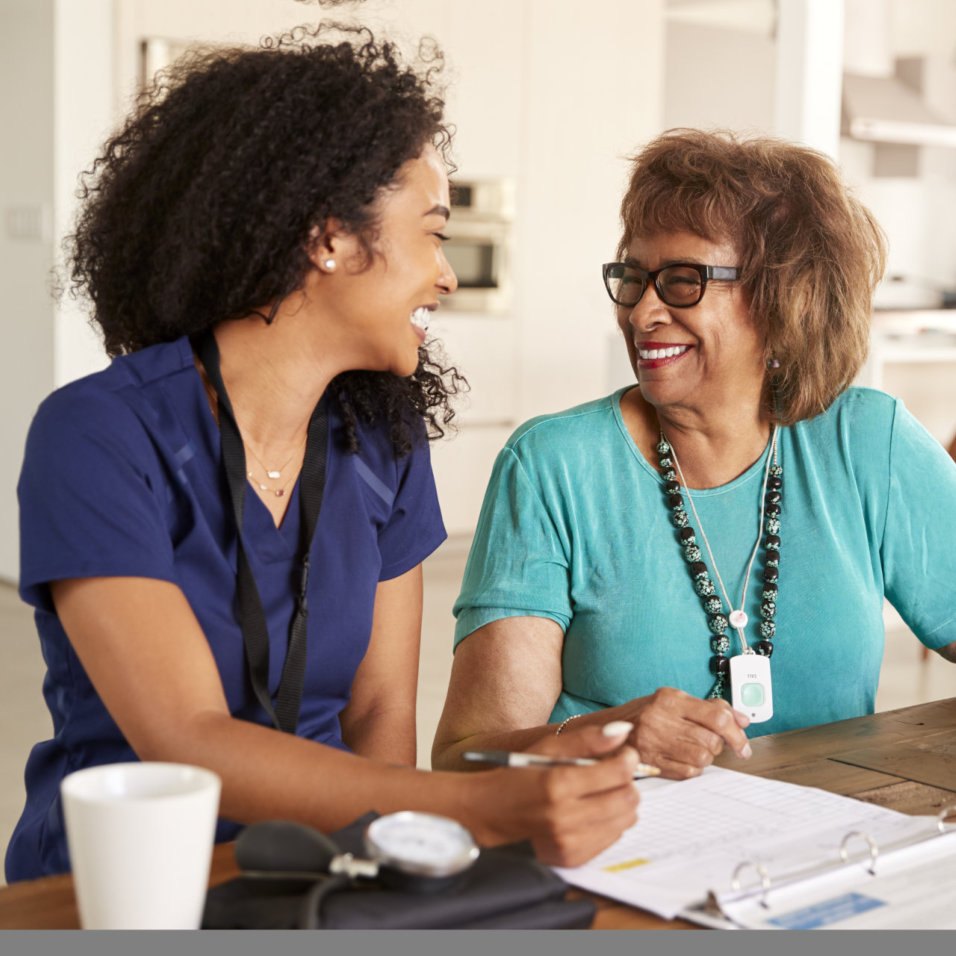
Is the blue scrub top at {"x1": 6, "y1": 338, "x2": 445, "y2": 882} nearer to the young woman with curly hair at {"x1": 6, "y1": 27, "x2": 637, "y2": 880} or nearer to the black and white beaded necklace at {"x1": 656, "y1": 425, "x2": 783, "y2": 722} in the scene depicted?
the young woman with curly hair at {"x1": 6, "y1": 27, "x2": 637, "y2": 880}

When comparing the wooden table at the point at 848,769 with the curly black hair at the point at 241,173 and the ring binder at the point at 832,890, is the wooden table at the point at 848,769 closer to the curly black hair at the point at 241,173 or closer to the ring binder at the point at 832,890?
the ring binder at the point at 832,890

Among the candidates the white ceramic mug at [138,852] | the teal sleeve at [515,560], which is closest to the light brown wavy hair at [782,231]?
the teal sleeve at [515,560]

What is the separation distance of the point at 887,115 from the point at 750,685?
18.3ft

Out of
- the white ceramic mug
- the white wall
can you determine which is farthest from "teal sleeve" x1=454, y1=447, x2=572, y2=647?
the white wall

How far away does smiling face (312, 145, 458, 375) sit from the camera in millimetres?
1354

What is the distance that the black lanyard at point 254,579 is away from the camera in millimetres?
1285

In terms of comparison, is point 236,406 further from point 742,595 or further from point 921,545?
point 921,545

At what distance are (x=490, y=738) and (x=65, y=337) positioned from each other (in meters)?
3.93

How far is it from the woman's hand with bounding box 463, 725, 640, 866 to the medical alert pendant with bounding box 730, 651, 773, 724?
0.67m

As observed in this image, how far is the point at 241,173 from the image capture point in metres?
1.32

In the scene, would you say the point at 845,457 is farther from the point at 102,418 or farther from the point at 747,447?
the point at 102,418

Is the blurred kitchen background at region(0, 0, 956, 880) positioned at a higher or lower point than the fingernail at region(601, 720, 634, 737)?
higher

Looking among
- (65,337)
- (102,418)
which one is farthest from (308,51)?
(65,337)

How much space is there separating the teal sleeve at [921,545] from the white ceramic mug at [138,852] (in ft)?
3.89
